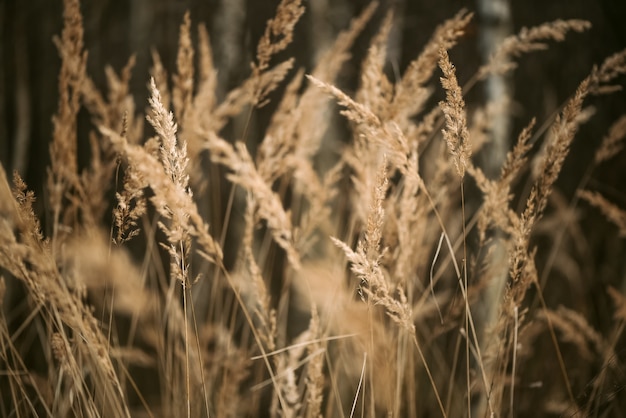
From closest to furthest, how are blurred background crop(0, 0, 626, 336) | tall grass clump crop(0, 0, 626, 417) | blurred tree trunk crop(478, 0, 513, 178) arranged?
tall grass clump crop(0, 0, 626, 417), blurred tree trunk crop(478, 0, 513, 178), blurred background crop(0, 0, 626, 336)

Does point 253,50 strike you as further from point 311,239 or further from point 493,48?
point 311,239

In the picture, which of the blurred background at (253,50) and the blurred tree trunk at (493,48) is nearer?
the blurred tree trunk at (493,48)

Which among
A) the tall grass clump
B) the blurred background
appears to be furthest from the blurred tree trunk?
the blurred background

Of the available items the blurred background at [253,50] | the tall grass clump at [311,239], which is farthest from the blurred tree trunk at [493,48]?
the blurred background at [253,50]

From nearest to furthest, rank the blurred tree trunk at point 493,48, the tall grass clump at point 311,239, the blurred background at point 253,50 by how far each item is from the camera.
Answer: the tall grass clump at point 311,239 → the blurred tree trunk at point 493,48 → the blurred background at point 253,50

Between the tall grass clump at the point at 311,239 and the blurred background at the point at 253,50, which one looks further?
the blurred background at the point at 253,50

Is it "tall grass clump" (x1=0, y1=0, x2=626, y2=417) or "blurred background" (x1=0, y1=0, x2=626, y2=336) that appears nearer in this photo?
"tall grass clump" (x1=0, y1=0, x2=626, y2=417)

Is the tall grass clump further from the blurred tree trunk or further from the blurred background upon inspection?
the blurred background

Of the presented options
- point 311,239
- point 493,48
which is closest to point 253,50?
point 493,48

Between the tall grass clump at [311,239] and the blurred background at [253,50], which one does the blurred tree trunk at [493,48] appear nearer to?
the tall grass clump at [311,239]

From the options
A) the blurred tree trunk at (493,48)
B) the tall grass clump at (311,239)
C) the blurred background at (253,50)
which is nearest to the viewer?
the tall grass clump at (311,239)

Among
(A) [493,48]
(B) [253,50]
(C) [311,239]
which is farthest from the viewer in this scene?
(B) [253,50]

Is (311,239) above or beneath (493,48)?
beneath

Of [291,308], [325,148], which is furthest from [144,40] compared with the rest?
[291,308]
